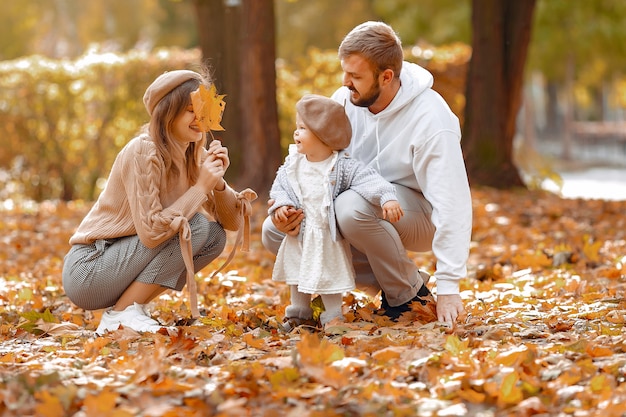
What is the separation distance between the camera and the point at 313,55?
39.5 ft

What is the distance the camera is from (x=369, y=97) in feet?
13.5

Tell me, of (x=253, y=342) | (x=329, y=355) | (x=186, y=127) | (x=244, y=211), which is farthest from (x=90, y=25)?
(x=329, y=355)

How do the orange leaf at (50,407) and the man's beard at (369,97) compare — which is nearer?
the orange leaf at (50,407)

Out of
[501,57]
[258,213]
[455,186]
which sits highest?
[501,57]

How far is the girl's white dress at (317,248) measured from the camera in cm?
390

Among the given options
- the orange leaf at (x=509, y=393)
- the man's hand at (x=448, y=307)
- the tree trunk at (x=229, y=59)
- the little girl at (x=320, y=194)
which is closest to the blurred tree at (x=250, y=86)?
the tree trunk at (x=229, y=59)

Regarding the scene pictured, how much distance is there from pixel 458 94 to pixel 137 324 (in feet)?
32.7

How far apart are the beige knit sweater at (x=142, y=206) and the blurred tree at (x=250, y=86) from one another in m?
4.90

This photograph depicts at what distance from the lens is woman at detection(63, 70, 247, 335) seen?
389 centimetres

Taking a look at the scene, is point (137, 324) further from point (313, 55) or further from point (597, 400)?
point (313, 55)

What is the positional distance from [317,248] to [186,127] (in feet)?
2.53

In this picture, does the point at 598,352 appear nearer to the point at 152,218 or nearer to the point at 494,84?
the point at 152,218

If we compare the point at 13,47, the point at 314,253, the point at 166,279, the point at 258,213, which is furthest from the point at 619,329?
the point at 13,47

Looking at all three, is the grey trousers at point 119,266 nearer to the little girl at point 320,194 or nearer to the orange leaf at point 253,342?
the little girl at point 320,194
